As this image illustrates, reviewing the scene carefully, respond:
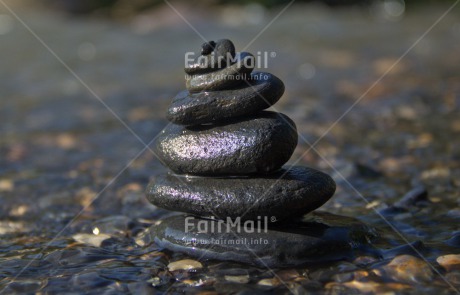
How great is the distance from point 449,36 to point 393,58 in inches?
105

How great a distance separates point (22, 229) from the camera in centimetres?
430

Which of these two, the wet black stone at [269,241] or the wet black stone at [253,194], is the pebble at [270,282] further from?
the wet black stone at [253,194]

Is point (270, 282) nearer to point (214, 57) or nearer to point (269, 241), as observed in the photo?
point (269, 241)

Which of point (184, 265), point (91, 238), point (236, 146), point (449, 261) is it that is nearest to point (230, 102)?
point (236, 146)

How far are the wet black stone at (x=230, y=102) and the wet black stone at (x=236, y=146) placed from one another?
0.20 feet

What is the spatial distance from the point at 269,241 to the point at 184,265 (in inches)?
17.3

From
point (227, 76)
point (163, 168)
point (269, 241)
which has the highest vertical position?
point (227, 76)

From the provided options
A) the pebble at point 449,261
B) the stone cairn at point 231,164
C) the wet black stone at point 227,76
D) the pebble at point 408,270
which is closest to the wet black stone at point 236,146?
the stone cairn at point 231,164

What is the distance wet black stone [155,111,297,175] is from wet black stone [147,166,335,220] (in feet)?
0.20

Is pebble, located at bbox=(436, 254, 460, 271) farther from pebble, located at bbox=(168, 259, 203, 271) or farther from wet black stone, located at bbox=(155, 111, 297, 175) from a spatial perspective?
pebble, located at bbox=(168, 259, 203, 271)

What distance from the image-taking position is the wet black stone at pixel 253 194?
3.47 metres

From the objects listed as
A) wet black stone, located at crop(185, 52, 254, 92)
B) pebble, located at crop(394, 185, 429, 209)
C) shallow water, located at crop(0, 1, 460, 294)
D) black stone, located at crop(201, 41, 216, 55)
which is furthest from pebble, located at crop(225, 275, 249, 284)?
pebble, located at crop(394, 185, 429, 209)

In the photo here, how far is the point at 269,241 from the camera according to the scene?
340 cm

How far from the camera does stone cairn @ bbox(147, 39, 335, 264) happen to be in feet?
11.4
